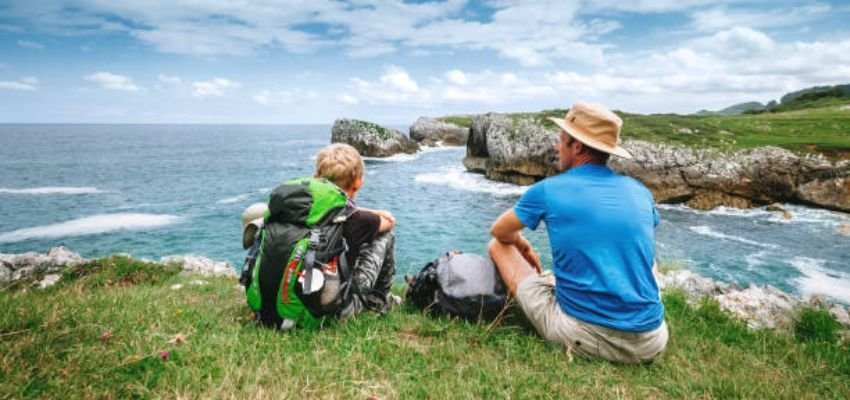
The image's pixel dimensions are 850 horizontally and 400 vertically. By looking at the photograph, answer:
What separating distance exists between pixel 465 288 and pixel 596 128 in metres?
2.20

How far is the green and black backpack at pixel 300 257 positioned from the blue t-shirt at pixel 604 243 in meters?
1.97

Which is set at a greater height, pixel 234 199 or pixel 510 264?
pixel 510 264

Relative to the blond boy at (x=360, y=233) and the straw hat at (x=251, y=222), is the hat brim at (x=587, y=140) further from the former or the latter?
the straw hat at (x=251, y=222)

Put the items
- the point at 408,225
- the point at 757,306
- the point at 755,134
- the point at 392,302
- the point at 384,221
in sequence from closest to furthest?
1. the point at 384,221
2. the point at 392,302
3. the point at 757,306
4. the point at 408,225
5. the point at 755,134

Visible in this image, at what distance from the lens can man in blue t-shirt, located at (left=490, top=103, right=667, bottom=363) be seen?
12.2 ft

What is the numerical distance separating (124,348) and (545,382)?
3.26 m

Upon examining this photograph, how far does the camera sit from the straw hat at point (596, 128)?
3.95 metres

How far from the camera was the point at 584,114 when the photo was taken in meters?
4.05

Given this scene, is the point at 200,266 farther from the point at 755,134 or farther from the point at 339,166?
the point at 755,134

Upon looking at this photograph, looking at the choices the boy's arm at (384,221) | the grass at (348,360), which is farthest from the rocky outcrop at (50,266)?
the boy's arm at (384,221)

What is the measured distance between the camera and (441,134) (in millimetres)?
98625

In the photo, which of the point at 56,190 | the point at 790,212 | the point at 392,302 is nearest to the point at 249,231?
the point at 392,302

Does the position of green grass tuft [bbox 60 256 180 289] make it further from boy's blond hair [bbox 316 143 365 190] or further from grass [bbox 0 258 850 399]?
boy's blond hair [bbox 316 143 365 190]

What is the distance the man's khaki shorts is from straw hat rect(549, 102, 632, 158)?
1.59 metres
